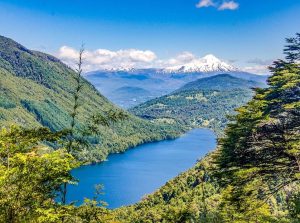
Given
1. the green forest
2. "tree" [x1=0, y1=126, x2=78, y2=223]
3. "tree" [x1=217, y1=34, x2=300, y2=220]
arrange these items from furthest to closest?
"tree" [x1=217, y1=34, x2=300, y2=220] < the green forest < "tree" [x1=0, y1=126, x2=78, y2=223]

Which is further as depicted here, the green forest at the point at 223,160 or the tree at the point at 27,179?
the green forest at the point at 223,160

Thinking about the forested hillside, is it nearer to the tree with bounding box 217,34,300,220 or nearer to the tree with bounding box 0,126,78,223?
the tree with bounding box 217,34,300,220

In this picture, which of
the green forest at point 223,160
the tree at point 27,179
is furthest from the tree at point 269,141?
the tree at point 27,179

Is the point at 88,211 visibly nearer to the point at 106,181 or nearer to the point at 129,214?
the point at 129,214

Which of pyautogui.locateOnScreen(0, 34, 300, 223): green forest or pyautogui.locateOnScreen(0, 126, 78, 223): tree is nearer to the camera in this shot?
pyautogui.locateOnScreen(0, 126, 78, 223): tree

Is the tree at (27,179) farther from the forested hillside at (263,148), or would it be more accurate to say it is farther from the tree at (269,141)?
the tree at (269,141)

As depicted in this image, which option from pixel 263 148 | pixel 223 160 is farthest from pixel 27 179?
pixel 223 160

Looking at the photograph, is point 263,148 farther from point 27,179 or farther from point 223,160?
point 27,179

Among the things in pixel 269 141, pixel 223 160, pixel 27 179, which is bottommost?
pixel 223 160

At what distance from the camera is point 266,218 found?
87.3ft

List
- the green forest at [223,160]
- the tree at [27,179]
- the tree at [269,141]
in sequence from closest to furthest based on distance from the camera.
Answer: the tree at [27,179] → the green forest at [223,160] → the tree at [269,141]

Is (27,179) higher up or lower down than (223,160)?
higher up

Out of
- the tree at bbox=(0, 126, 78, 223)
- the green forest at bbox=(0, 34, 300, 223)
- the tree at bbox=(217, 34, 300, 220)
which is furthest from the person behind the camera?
the tree at bbox=(217, 34, 300, 220)

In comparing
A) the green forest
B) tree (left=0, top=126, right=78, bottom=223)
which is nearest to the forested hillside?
the green forest
